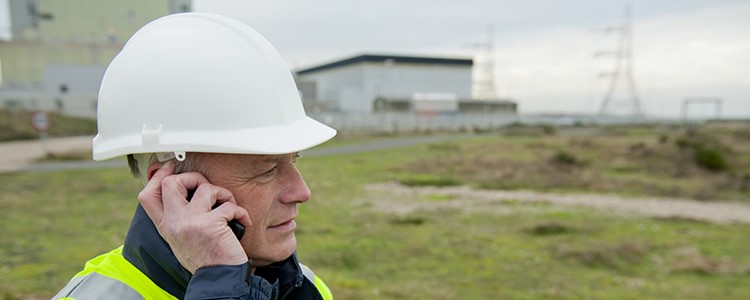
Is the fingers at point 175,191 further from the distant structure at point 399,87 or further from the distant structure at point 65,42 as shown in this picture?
the distant structure at point 399,87

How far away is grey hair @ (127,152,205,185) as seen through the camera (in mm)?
1295

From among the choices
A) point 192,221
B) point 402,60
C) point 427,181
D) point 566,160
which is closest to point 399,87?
point 402,60

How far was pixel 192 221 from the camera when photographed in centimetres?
108

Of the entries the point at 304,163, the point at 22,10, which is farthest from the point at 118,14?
the point at 304,163

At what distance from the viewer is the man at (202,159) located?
111 cm

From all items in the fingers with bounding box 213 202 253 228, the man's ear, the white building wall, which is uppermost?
the white building wall

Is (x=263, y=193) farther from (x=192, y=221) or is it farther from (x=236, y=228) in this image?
(x=192, y=221)

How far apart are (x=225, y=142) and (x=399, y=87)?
62866 millimetres

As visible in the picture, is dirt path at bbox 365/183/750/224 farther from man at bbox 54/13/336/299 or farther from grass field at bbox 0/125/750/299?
man at bbox 54/13/336/299

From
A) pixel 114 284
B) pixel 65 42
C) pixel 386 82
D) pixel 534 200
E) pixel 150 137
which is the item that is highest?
pixel 65 42

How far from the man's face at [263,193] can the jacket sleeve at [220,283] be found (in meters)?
0.18

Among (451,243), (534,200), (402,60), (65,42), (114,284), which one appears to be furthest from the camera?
(402,60)

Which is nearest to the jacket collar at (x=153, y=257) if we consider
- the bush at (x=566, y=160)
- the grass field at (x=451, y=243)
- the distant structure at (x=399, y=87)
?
the grass field at (x=451, y=243)

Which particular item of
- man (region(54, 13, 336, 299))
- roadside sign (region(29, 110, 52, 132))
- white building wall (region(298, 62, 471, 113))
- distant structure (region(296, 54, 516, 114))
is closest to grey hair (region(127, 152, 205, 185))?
man (region(54, 13, 336, 299))
